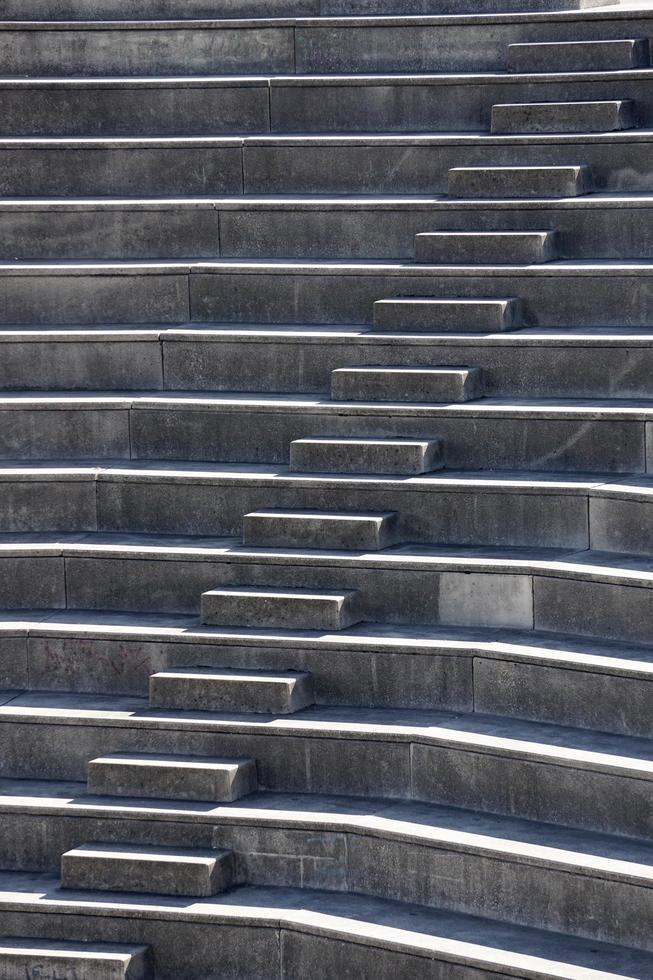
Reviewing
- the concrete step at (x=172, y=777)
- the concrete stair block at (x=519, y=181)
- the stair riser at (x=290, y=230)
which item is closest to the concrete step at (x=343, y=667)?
the concrete step at (x=172, y=777)

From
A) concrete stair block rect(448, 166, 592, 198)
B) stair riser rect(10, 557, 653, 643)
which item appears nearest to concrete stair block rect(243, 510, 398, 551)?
stair riser rect(10, 557, 653, 643)

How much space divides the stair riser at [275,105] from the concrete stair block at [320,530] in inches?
115

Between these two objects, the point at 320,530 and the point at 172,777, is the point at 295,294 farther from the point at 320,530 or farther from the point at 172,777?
the point at 172,777

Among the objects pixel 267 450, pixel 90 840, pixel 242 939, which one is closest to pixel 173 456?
pixel 267 450

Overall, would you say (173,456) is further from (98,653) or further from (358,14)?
(358,14)

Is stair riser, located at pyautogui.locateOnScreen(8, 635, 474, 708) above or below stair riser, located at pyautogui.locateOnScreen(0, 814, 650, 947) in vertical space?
above

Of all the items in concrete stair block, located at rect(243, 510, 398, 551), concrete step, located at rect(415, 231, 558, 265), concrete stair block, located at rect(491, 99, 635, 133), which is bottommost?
concrete stair block, located at rect(243, 510, 398, 551)

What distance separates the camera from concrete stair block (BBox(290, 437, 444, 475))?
870cm

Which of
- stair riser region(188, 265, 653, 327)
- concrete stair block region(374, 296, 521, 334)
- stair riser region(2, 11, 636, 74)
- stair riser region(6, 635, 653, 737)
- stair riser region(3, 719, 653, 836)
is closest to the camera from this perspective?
stair riser region(3, 719, 653, 836)

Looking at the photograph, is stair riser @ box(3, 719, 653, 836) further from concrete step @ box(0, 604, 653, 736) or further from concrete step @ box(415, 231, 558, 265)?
concrete step @ box(415, 231, 558, 265)

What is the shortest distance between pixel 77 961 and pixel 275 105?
537 cm

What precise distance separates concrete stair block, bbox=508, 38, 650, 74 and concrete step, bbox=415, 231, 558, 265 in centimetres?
135

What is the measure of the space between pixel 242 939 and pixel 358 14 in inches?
240

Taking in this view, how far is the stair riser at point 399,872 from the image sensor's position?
22.0 feet
